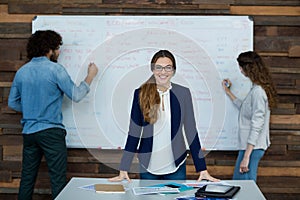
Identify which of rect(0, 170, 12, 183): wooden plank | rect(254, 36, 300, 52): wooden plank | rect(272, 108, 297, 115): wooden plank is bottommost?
rect(0, 170, 12, 183): wooden plank

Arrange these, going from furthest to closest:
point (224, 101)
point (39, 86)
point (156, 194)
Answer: point (224, 101)
point (39, 86)
point (156, 194)

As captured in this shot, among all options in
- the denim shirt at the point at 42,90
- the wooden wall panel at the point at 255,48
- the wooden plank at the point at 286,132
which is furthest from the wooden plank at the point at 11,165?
the wooden plank at the point at 286,132

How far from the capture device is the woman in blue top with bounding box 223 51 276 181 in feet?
10.8

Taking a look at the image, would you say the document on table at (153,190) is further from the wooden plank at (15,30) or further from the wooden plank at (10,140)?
the wooden plank at (15,30)

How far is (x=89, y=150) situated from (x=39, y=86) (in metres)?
0.73

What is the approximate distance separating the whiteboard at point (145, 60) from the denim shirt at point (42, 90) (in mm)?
307

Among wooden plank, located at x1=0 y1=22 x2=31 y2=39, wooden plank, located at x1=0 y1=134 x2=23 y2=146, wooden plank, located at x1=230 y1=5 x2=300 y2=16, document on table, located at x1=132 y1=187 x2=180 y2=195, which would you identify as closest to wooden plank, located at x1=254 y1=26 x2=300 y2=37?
wooden plank, located at x1=230 y1=5 x2=300 y2=16

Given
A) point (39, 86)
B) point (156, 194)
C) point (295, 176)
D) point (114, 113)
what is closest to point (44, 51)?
point (39, 86)

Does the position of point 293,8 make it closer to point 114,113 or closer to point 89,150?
point 114,113

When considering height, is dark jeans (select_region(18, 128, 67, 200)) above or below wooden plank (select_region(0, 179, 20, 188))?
above

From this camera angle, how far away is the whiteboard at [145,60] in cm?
367

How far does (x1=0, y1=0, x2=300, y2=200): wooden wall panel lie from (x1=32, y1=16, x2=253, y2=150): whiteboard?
0.09 metres

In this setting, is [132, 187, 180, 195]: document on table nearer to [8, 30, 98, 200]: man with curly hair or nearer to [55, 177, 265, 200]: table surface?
[55, 177, 265, 200]: table surface

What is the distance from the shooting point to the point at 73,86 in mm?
3473
